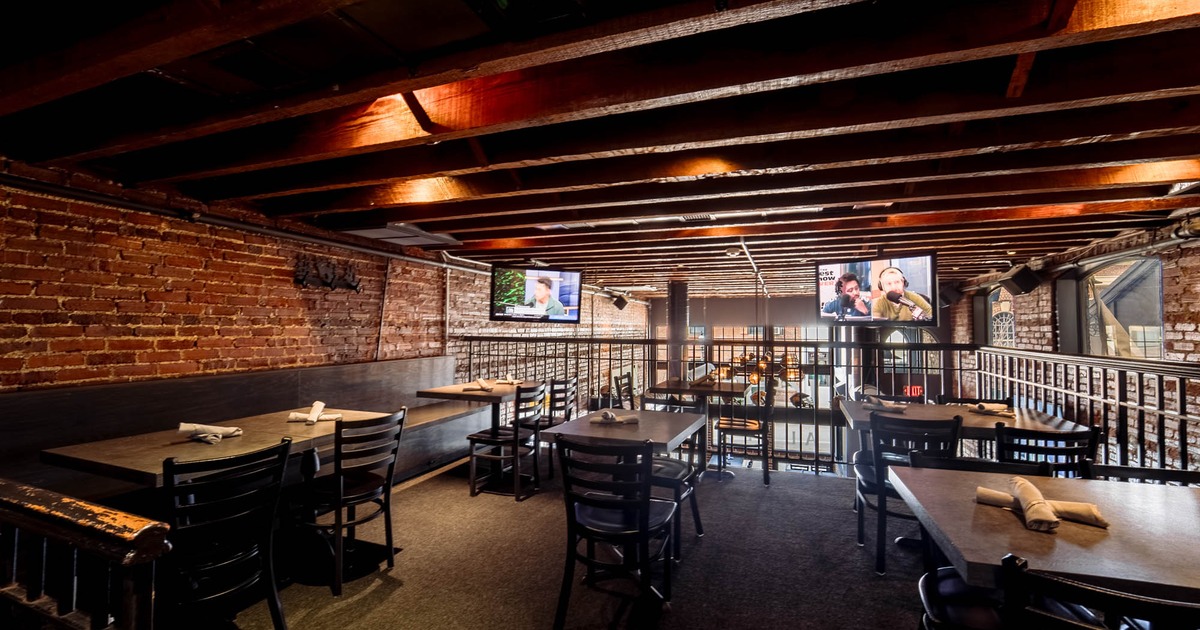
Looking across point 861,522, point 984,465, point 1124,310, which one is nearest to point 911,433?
point 984,465

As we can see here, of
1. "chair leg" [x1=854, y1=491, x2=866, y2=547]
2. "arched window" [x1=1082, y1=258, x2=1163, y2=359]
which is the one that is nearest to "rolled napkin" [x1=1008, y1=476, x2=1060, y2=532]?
"chair leg" [x1=854, y1=491, x2=866, y2=547]

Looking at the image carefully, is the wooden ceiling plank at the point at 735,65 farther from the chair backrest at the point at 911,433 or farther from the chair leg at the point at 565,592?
the chair leg at the point at 565,592

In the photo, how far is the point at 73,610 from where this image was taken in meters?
1.41

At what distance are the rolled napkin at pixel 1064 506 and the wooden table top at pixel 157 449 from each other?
129 inches

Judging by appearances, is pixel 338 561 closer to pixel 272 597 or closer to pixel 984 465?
pixel 272 597

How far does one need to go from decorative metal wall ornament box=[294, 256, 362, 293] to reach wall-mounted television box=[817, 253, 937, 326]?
200 inches

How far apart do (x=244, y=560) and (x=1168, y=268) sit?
311 inches

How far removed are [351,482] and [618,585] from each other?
184cm

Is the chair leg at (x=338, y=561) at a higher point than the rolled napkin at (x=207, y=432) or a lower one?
lower

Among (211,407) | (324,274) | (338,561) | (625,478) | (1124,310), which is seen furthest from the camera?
(1124,310)

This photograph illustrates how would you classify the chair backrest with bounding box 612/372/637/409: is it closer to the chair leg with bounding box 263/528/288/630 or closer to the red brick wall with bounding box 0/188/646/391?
the red brick wall with bounding box 0/188/646/391

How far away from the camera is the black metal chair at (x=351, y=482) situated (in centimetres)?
281

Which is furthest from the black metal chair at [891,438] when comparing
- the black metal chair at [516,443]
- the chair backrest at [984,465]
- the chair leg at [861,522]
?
the black metal chair at [516,443]

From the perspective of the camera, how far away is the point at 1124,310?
7.26 metres
